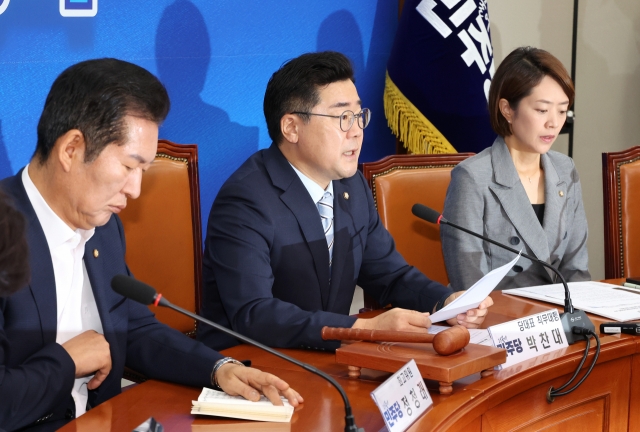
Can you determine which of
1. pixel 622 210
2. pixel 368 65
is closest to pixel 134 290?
pixel 622 210

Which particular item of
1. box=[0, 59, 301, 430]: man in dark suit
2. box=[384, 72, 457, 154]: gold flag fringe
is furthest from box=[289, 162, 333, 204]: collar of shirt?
box=[384, 72, 457, 154]: gold flag fringe

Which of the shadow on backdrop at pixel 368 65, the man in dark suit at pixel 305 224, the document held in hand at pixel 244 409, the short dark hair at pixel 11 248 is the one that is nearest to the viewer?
the short dark hair at pixel 11 248

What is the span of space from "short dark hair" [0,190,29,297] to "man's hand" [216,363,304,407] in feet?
1.48

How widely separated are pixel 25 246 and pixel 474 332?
3.33ft

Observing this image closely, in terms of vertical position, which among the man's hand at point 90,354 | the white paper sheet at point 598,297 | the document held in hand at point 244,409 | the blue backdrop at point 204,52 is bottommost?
the white paper sheet at point 598,297

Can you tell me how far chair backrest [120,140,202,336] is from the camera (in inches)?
90.4

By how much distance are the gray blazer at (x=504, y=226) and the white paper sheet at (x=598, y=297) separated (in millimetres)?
212

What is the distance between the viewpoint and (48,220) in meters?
1.65

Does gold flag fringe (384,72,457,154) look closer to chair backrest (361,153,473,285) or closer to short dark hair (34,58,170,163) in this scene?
chair backrest (361,153,473,285)

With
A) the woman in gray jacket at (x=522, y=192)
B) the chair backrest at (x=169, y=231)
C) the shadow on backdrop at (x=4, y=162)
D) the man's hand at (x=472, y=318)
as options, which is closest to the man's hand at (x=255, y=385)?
the man's hand at (x=472, y=318)

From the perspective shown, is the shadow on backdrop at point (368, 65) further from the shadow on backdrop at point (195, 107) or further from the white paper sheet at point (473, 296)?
the white paper sheet at point (473, 296)

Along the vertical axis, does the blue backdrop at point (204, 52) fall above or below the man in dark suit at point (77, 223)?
above

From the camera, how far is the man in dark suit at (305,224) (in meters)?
2.01

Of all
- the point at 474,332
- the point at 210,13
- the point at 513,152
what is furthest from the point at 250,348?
the point at 210,13
